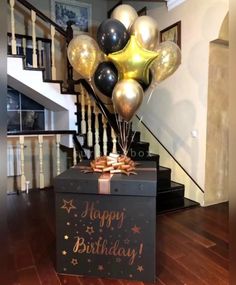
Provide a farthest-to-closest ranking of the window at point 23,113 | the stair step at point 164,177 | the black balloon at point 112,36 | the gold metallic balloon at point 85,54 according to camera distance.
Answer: the window at point 23,113, the stair step at point 164,177, the gold metallic balloon at point 85,54, the black balloon at point 112,36

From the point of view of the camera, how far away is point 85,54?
6.14 ft

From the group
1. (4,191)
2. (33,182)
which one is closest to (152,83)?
(4,191)

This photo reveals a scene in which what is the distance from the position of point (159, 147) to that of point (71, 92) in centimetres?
147

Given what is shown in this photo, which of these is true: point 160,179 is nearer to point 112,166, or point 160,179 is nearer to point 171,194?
point 171,194

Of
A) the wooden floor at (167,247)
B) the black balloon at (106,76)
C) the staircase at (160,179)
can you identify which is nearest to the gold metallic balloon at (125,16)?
the black balloon at (106,76)

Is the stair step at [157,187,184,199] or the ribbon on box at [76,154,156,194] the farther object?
the stair step at [157,187,184,199]

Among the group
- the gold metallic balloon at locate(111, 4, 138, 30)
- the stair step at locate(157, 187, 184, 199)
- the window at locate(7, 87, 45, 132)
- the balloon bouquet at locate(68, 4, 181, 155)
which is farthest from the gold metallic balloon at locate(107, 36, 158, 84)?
the window at locate(7, 87, 45, 132)

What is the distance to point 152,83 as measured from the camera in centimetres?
208

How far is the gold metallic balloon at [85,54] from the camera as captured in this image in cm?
187

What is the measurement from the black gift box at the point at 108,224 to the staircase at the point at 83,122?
4.19 feet

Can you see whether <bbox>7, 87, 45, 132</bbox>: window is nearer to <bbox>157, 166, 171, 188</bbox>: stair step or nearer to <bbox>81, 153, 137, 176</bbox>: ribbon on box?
<bbox>157, 166, 171, 188</bbox>: stair step

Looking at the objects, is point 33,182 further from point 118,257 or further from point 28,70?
point 118,257

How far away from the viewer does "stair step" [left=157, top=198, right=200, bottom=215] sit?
2.87 metres

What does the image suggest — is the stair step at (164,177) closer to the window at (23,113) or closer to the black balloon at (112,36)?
the black balloon at (112,36)
